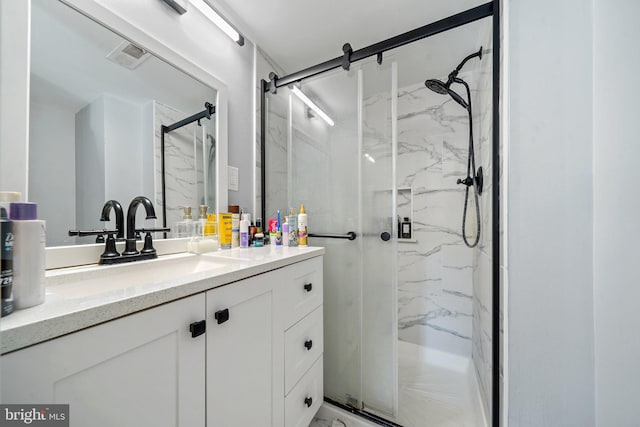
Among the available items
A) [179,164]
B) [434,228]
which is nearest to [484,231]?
[434,228]

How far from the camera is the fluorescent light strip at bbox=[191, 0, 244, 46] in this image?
3.65 feet

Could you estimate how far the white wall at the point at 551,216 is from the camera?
708mm

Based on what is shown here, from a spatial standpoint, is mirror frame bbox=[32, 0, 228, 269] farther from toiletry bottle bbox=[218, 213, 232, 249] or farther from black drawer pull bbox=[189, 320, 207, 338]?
black drawer pull bbox=[189, 320, 207, 338]

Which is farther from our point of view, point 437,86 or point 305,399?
point 437,86

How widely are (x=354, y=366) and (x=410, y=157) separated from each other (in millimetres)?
1604

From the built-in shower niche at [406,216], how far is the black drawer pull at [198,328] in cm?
173

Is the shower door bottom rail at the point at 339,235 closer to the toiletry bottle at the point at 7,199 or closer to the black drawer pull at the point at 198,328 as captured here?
the black drawer pull at the point at 198,328

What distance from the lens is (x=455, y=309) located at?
1.79 meters

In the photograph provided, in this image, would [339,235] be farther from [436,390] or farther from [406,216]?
[436,390]

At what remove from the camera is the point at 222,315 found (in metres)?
0.61

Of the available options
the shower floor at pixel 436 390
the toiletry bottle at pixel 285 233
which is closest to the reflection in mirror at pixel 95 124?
the toiletry bottle at pixel 285 233

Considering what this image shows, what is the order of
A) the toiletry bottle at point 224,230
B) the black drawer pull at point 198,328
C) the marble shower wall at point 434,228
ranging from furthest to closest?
the marble shower wall at point 434,228, the toiletry bottle at point 224,230, the black drawer pull at point 198,328

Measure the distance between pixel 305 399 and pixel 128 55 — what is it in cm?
159

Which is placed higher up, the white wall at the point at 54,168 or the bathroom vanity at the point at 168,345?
the white wall at the point at 54,168
